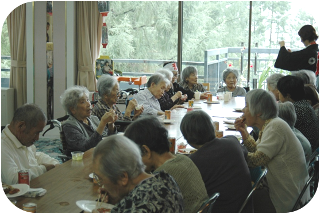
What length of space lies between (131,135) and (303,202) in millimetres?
1548

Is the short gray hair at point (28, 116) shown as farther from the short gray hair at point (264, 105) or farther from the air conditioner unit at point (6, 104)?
the air conditioner unit at point (6, 104)

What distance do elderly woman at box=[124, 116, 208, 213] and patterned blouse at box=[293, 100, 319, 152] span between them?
6.38ft

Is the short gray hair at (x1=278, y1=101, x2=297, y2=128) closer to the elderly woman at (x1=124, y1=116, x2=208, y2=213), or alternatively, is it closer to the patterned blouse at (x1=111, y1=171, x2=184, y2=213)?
the elderly woman at (x1=124, y1=116, x2=208, y2=213)

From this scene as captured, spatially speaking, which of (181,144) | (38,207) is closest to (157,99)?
(181,144)

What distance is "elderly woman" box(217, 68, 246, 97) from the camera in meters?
6.64

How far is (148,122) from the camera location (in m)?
2.45

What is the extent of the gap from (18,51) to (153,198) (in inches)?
240

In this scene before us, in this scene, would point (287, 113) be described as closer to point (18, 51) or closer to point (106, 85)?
point (106, 85)

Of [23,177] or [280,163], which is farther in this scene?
[280,163]

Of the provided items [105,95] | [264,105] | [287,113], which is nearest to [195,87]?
[105,95]

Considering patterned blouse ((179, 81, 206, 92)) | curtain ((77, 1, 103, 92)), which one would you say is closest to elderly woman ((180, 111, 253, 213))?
patterned blouse ((179, 81, 206, 92))

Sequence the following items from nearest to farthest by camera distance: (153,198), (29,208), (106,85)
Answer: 1. (153,198)
2. (29,208)
3. (106,85)

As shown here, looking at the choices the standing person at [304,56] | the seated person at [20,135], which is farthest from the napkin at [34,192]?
the standing person at [304,56]

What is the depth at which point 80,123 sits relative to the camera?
12.3ft
